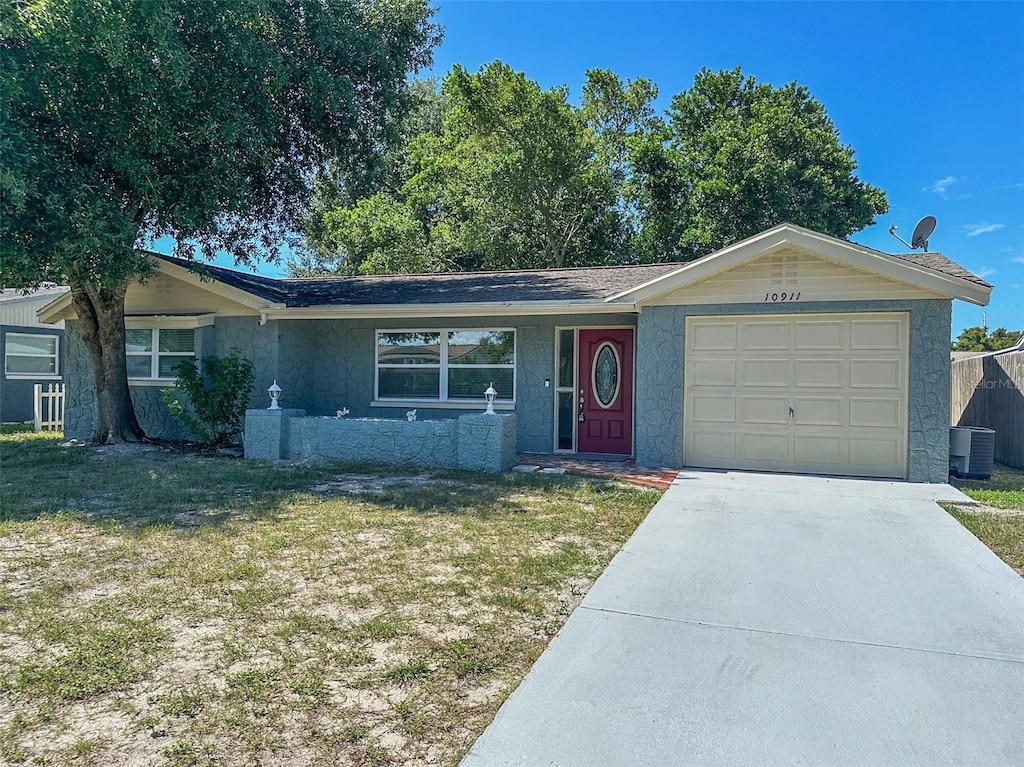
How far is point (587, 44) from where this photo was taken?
68.2 feet

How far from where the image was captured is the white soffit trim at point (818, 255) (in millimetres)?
8164

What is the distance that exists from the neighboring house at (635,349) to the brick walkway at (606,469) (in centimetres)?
39

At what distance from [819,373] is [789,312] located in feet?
3.20

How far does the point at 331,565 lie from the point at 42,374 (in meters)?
16.8

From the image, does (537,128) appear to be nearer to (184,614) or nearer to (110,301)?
(110,301)

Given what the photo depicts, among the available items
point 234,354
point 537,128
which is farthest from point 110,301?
point 537,128

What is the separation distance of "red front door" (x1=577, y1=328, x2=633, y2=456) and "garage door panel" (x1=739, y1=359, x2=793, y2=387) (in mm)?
2142

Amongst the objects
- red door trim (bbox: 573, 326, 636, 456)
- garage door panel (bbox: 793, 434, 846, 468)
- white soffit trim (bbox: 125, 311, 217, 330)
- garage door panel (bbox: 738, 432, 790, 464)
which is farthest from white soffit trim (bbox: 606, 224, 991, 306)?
white soffit trim (bbox: 125, 311, 217, 330)

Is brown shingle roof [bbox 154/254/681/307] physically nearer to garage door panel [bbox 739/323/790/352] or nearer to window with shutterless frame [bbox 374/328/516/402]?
window with shutterless frame [bbox 374/328/516/402]

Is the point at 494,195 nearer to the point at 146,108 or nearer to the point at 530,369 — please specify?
the point at 530,369

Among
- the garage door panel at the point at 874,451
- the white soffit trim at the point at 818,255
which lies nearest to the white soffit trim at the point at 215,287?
the white soffit trim at the point at 818,255

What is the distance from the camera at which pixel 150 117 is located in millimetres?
9398

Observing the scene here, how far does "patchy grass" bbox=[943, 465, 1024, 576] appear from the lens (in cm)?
575

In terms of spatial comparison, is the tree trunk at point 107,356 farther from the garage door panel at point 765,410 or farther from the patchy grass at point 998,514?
the patchy grass at point 998,514
